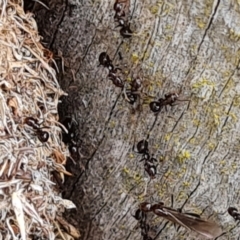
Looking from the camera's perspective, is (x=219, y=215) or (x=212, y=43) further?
(x=219, y=215)

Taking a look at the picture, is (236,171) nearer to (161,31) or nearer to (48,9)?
(161,31)

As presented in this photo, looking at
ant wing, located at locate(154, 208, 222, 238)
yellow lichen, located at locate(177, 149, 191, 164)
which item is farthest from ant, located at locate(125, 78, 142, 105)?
ant wing, located at locate(154, 208, 222, 238)

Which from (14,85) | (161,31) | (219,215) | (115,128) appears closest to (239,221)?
(219,215)

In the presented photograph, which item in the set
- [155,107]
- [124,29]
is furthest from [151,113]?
[124,29]

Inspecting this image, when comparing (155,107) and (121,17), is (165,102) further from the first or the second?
(121,17)

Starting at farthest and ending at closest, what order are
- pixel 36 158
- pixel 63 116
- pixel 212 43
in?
pixel 63 116, pixel 36 158, pixel 212 43

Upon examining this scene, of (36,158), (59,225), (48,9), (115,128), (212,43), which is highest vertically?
(212,43)

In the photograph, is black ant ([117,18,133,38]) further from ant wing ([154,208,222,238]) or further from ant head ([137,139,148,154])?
ant wing ([154,208,222,238])
